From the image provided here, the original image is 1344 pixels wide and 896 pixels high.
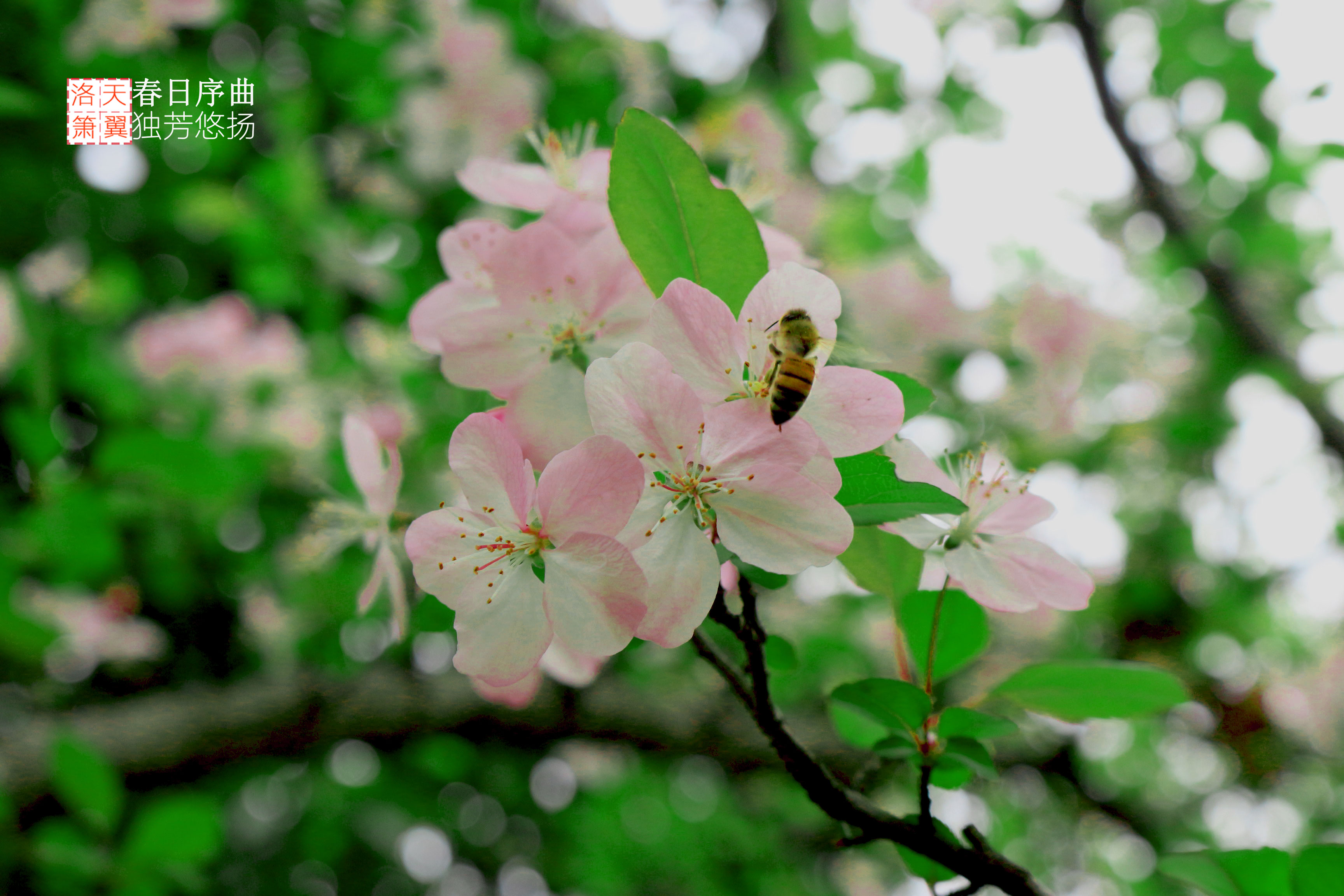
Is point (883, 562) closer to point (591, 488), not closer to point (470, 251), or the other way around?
point (591, 488)

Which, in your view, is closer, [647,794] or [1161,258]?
[1161,258]

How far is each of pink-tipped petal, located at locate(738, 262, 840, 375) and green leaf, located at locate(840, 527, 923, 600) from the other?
0.17 meters

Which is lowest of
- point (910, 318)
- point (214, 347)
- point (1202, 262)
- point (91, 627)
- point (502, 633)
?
point (91, 627)

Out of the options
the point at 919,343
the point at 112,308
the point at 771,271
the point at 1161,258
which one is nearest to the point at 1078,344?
the point at 919,343

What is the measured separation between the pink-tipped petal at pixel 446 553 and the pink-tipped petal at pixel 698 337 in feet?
0.56

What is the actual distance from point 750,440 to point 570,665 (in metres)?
0.34

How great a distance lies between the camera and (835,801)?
1.84 feet

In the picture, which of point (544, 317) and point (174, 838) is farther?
point (174, 838)

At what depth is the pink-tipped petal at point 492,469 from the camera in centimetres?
54

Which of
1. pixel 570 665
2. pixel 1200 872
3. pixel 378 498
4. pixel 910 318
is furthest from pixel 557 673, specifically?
pixel 910 318

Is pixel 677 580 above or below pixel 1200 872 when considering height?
above

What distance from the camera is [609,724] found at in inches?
88.1

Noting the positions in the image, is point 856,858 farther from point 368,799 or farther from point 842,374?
point 842,374

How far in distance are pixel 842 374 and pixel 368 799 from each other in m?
A: 3.29
